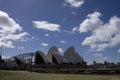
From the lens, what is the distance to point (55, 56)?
141 m

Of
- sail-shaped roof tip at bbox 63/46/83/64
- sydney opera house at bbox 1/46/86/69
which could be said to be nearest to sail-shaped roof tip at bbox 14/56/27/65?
sydney opera house at bbox 1/46/86/69

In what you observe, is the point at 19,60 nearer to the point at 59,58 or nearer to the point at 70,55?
the point at 59,58

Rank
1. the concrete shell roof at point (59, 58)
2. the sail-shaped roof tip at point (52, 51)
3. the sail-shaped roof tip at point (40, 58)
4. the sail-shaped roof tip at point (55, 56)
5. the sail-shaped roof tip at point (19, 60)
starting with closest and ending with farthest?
the sail-shaped roof tip at point (19, 60)
the sail-shaped roof tip at point (40, 58)
the sail-shaped roof tip at point (55, 56)
the concrete shell roof at point (59, 58)
the sail-shaped roof tip at point (52, 51)

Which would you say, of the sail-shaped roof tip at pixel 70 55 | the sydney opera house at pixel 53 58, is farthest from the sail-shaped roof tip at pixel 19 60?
the sail-shaped roof tip at pixel 70 55

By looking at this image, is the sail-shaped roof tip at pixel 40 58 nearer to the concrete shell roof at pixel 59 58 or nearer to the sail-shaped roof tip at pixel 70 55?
the concrete shell roof at pixel 59 58

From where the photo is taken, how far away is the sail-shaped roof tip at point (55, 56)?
13962cm

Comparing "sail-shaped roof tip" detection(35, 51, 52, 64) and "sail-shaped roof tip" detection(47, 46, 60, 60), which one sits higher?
"sail-shaped roof tip" detection(47, 46, 60, 60)

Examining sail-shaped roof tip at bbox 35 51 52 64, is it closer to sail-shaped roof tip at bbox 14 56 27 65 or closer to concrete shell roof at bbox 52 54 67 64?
concrete shell roof at bbox 52 54 67 64

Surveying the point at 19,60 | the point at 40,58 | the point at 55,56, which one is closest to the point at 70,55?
the point at 55,56

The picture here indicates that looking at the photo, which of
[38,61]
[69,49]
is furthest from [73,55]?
[38,61]

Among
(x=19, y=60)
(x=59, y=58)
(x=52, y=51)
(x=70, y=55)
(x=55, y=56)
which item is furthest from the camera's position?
(x=52, y=51)

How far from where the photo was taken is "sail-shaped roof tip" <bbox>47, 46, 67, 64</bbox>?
5497 inches

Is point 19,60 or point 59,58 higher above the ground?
point 59,58

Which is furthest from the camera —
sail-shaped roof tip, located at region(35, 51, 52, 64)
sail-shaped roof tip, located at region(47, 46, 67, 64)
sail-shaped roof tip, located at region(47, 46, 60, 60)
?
sail-shaped roof tip, located at region(47, 46, 60, 60)
